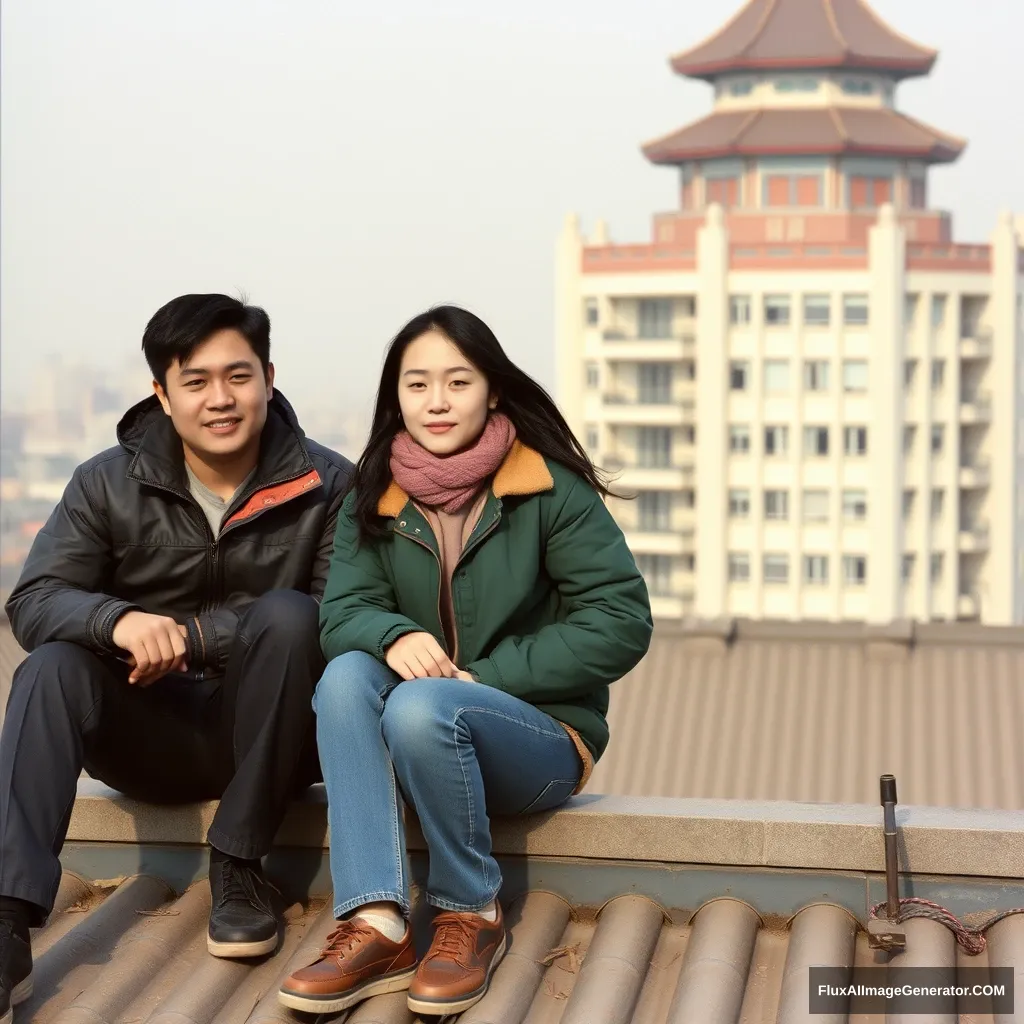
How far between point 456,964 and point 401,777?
0.32m

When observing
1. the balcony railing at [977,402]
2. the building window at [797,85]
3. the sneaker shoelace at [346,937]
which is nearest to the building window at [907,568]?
the balcony railing at [977,402]

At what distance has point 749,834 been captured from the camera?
3.20 metres

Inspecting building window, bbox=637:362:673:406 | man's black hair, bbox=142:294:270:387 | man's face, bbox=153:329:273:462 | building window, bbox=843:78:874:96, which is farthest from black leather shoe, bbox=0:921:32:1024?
building window, bbox=843:78:874:96

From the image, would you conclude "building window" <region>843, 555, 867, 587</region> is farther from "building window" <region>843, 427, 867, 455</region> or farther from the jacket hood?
the jacket hood

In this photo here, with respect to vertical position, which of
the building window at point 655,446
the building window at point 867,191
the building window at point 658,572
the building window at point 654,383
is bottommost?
the building window at point 658,572

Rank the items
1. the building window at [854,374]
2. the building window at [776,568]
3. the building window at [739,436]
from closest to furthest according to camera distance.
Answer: the building window at [854,374]
the building window at [739,436]
the building window at [776,568]

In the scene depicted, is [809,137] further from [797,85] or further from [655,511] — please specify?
[655,511]

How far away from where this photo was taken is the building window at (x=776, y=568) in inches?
2162

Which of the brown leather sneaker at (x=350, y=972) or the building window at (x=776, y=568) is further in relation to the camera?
the building window at (x=776, y=568)

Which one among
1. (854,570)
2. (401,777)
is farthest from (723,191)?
(401,777)

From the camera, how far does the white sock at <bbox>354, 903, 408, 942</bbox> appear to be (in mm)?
2896

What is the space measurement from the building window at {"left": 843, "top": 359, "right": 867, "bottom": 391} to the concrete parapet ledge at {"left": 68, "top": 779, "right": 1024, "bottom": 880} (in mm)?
51708

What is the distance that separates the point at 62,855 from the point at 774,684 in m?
12.2

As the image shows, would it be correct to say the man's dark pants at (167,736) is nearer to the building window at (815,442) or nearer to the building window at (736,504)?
the building window at (815,442)
